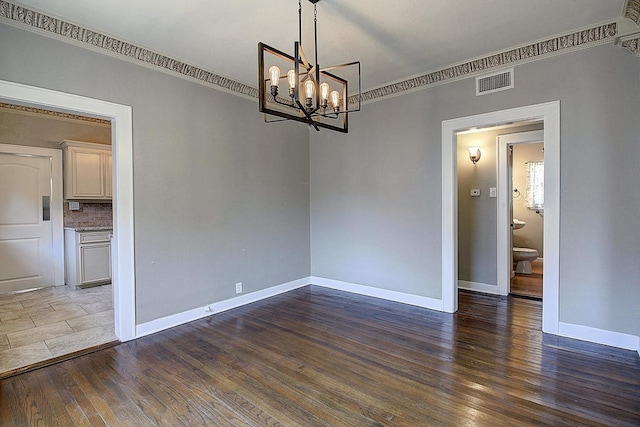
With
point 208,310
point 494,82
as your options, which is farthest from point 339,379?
point 494,82

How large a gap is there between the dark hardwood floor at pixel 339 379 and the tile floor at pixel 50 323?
327 mm

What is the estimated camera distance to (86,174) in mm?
5270

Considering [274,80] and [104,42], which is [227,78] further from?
[274,80]

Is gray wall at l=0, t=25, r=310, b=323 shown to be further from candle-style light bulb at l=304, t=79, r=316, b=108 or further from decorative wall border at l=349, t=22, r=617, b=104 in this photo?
candle-style light bulb at l=304, t=79, r=316, b=108

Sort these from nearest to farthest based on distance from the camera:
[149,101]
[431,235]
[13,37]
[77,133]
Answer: [13,37] < [149,101] < [431,235] < [77,133]

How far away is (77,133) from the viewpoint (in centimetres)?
525

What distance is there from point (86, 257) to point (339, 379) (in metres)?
4.72

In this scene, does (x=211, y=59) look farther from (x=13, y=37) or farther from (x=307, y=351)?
(x=307, y=351)

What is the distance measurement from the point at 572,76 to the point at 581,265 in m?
1.79

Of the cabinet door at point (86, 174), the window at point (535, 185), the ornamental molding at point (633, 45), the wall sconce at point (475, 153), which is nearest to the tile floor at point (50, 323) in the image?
the cabinet door at point (86, 174)

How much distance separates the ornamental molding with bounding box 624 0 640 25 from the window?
4.81 m

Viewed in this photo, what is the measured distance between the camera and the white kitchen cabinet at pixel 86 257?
5.04 metres

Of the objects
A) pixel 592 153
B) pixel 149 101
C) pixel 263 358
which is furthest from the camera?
pixel 149 101

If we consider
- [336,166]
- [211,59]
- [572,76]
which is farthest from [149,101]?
[572,76]
